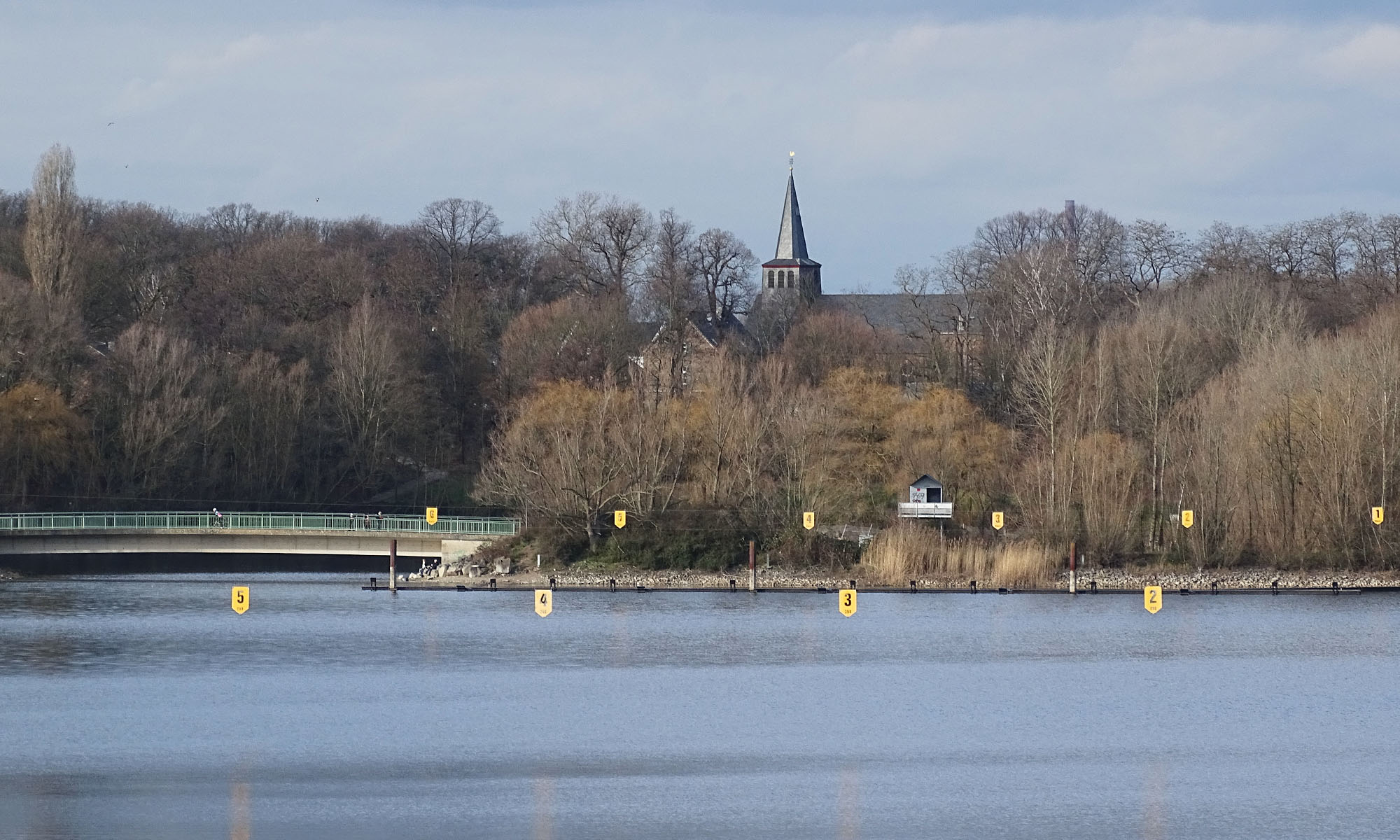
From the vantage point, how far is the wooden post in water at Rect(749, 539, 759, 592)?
66625 millimetres

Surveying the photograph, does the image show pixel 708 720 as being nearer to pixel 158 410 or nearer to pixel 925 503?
pixel 925 503

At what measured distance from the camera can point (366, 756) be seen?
3394 cm

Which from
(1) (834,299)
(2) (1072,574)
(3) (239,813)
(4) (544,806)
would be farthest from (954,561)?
(1) (834,299)

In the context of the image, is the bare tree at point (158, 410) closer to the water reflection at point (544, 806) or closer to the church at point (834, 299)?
the church at point (834, 299)

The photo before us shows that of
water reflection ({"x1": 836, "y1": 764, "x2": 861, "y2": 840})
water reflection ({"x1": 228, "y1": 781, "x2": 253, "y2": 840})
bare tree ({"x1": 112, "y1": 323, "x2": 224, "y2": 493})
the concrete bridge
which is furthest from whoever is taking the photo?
bare tree ({"x1": 112, "y1": 323, "x2": 224, "y2": 493})

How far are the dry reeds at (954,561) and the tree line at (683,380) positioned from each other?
1.95 m

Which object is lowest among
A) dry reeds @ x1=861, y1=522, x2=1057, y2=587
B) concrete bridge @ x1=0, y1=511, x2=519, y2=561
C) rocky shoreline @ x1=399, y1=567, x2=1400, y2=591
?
rocky shoreline @ x1=399, y1=567, x2=1400, y2=591

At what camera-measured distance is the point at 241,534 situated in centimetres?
7444

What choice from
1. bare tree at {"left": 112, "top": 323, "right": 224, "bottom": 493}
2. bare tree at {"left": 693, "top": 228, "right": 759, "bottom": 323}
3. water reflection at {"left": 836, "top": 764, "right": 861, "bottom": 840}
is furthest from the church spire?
water reflection at {"left": 836, "top": 764, "right": 861, "bottom": 840}

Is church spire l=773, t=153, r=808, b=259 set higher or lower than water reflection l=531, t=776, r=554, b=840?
higher

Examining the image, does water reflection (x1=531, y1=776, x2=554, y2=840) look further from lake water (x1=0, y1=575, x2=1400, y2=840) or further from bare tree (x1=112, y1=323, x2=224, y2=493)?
bare tree (x1=112, y1=323, x2=224, y2=493)

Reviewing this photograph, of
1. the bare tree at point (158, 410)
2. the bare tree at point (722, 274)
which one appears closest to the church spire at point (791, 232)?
the bare tree at point (722, 274)

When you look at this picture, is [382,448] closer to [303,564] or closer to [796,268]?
[303,564]

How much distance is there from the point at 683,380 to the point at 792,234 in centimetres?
5945
